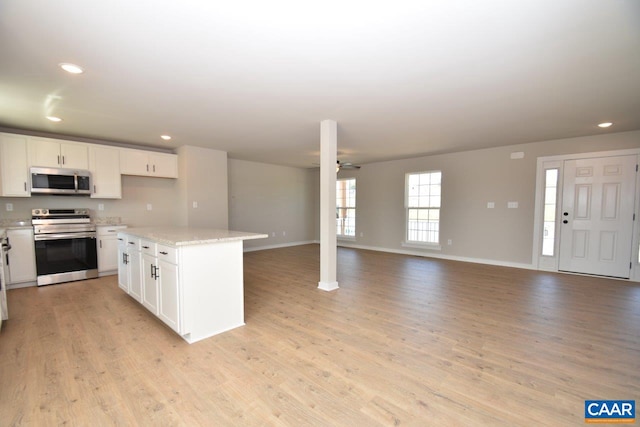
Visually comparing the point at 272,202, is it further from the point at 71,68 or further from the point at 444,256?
the point at 71,68

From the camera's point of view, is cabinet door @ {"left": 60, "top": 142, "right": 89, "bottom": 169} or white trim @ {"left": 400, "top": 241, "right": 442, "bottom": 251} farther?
white trim @ {"left": 400, "top": 241, "right": 442, "bottom": 251}

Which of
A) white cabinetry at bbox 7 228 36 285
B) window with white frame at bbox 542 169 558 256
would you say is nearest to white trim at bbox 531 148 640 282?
window with white frame at bbox 542 169 558 256

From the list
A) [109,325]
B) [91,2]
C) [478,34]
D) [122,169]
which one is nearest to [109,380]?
[109,325]

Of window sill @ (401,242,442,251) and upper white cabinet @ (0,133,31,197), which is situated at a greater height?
upper white cabinet @ (0,133,31,197)

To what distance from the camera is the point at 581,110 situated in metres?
3.40

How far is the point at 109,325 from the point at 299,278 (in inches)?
99.7

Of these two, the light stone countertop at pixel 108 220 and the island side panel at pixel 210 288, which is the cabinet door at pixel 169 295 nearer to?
the island side panel at pixel 210 288

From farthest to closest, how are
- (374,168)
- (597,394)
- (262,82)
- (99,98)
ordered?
(374,168), (99,98), (262,82), (597,394)

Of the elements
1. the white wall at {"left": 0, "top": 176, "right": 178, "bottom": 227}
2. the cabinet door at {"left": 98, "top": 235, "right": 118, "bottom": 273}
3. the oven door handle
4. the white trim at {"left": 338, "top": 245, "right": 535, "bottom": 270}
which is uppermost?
the white wall at {"left": 0, "top": 176, "right": 178, "bottom": 227}

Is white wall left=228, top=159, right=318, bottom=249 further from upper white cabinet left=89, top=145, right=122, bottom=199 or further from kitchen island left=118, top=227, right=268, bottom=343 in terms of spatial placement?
kitchen island left=118, top=227, right=268, bottom=343

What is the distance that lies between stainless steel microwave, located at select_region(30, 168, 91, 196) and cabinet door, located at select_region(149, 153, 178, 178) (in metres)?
0.98

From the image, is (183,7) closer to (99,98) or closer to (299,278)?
(99,98)

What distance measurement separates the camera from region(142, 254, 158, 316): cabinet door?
2.75 m

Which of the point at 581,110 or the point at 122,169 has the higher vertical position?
the point at 581,110
